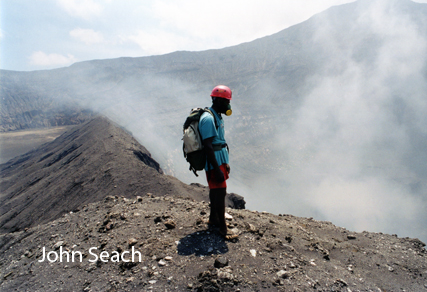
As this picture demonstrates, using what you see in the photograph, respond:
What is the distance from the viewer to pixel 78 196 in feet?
34.6

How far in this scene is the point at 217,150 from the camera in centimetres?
274

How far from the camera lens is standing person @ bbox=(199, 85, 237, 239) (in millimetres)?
2596

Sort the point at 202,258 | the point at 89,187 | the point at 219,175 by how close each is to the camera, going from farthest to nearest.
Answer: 1. the point at 89,187
2. the point at 219,175
3. the point at 202,258

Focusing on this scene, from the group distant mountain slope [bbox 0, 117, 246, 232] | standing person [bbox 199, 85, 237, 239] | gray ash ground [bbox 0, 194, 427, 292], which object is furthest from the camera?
distant mountain slope [bbox 0, 117, 246, 232]

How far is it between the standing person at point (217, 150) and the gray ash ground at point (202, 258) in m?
0.42

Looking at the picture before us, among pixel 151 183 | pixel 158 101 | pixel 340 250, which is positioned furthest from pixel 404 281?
pixel 158 101

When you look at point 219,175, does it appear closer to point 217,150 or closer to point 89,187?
point 217,150

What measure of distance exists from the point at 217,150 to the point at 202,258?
4.01 feet

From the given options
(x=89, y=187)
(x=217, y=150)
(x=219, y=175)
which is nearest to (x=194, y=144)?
(x=217, y=150)

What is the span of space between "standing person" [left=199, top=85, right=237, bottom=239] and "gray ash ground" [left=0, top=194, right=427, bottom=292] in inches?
16.4

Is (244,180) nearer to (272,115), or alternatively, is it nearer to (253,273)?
(272,115)

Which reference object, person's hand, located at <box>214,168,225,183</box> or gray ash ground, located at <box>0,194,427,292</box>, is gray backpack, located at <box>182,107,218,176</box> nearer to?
person's hand, located at <box>214,168,225,183</box>

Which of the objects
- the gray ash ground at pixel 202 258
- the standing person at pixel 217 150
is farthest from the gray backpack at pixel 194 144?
the gray ash ground at pixel 202 258

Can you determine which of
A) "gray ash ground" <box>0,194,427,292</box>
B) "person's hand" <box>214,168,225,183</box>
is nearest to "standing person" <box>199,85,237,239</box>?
"person's hand" <box>214,168,225,183</box>
